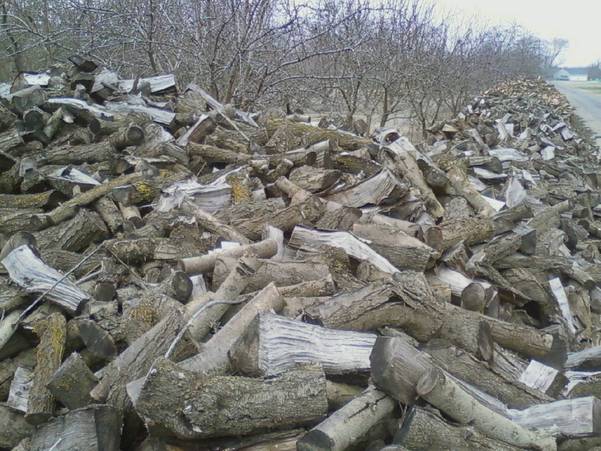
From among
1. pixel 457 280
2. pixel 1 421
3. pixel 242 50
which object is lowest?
pixel 1 421

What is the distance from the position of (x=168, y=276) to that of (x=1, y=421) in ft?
3.70

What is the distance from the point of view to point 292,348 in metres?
2.21

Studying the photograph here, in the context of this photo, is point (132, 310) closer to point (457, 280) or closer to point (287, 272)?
point (287, 272)

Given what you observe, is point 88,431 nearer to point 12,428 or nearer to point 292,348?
point 12,428

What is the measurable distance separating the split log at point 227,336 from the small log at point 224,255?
0.48 m

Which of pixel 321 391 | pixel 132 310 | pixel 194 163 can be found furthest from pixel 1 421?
pixel 194 163

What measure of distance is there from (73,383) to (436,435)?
1.45 metres

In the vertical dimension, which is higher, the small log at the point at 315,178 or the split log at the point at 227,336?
the small log at the point at 315,178

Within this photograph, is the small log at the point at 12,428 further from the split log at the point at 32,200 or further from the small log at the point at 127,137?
the small log at the point at 127,137

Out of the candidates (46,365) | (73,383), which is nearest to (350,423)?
(73,383)

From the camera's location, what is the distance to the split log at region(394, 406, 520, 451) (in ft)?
5.95

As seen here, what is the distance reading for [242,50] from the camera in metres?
7.50

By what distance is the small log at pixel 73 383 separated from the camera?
2154 millimetres

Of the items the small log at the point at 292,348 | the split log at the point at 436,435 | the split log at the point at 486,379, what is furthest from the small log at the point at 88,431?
the split log at the point at 486,379
